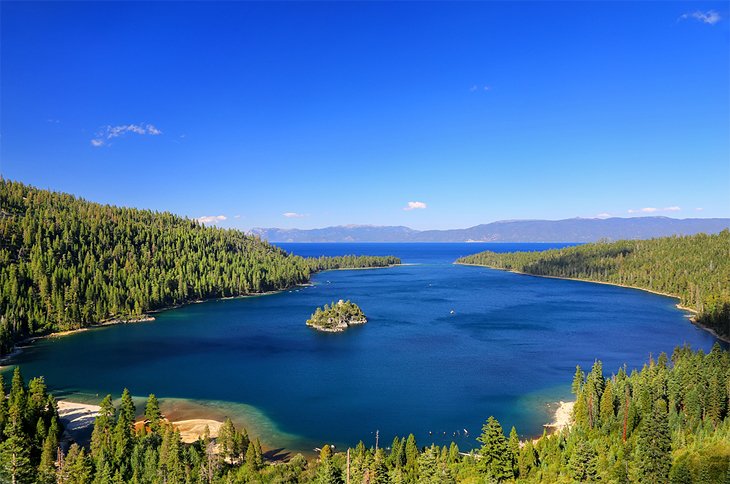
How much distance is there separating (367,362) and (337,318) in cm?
3903

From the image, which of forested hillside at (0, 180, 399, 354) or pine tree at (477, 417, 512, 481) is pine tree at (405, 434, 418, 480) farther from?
forested hillside at (0, 180, 399, 354)

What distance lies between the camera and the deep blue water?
6731 centimetres

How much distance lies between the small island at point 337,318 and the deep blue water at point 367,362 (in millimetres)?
4935

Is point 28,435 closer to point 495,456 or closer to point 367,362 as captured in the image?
point 495,456

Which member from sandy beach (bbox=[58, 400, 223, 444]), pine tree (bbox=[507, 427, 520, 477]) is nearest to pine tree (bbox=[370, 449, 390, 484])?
pine tree (bbox=[507, 427, 520, 477])

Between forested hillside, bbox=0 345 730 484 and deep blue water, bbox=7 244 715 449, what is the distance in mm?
10098

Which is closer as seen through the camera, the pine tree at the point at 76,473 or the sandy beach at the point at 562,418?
the pine tree at the point at 76,473

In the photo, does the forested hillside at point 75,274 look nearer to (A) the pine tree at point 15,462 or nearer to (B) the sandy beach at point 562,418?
(A) the pine tree at point 15,462

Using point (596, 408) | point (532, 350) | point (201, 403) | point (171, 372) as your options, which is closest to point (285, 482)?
point (201, 403)

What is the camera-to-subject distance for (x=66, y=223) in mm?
173750

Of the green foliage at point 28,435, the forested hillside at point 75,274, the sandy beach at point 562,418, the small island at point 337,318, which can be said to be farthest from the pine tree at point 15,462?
the small island at point 337,318

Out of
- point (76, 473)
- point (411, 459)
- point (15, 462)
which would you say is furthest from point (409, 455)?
point (15, 462)

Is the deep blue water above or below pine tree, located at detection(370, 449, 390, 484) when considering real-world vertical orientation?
below

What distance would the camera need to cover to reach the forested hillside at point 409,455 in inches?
1720
